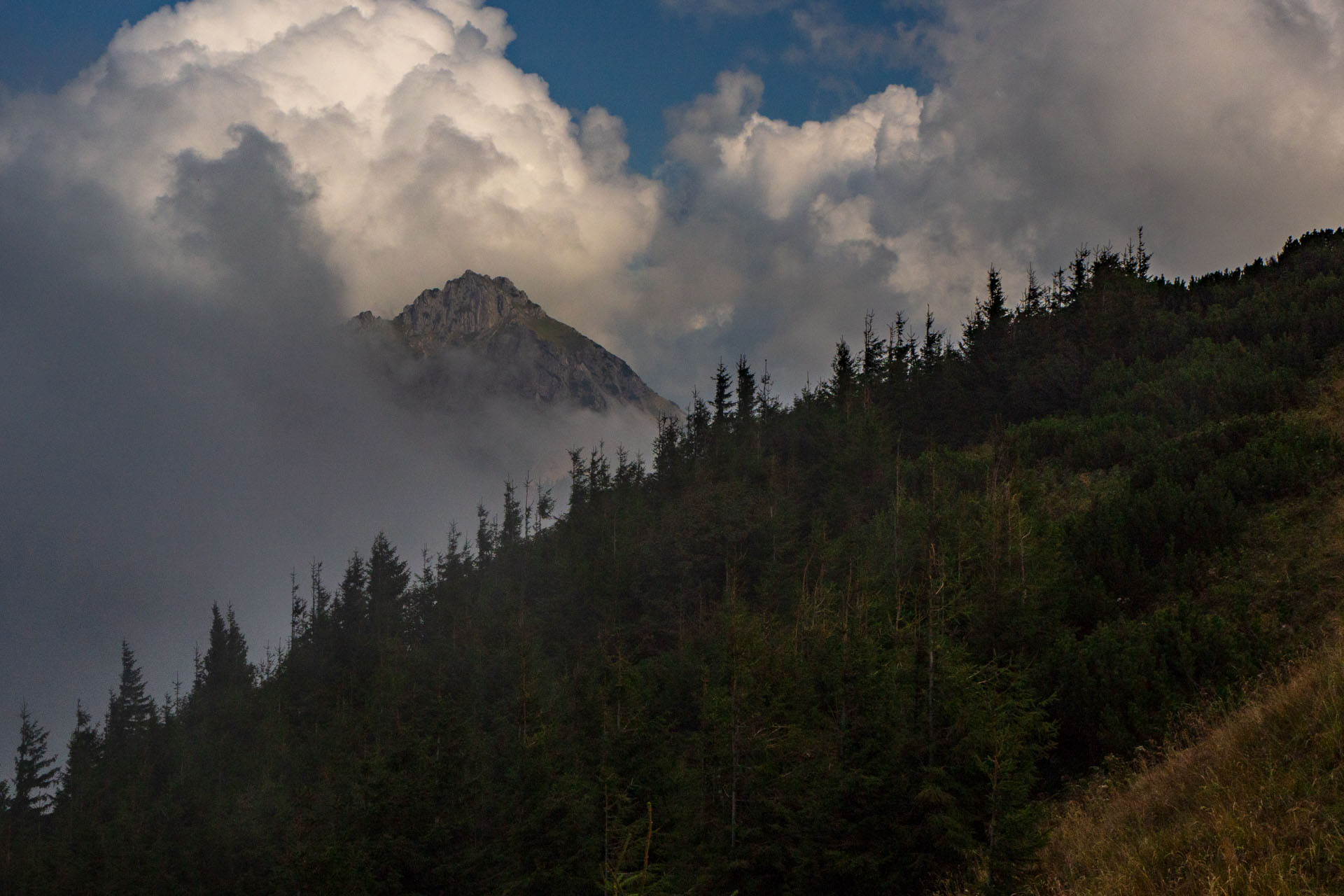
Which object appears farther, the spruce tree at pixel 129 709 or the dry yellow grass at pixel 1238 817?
the spruce tree at pixel 129 709

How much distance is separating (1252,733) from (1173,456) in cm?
2337

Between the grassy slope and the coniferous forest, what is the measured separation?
1247mm

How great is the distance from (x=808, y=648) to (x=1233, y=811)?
71.2ft

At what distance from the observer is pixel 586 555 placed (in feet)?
217

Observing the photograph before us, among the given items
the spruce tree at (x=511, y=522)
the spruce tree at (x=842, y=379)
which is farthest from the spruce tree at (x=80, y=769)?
the spruce tree at (x=842, y=379)

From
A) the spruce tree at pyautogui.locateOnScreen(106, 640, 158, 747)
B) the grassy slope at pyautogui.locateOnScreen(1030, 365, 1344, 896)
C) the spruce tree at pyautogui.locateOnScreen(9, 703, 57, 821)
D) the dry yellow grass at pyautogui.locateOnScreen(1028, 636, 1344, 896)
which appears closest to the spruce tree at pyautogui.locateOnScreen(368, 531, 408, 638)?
the spruce tree at pyautogui.locateOnScreen(106, 640, 158, 747)

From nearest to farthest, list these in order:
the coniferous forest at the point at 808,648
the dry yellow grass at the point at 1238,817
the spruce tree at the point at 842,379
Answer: the dry yellow grass at the point at 1238,817
the coniferous forest at the point at 808,648
the spruce tree at the point at 842,379

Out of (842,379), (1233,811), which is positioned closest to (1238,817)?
(1233,811)

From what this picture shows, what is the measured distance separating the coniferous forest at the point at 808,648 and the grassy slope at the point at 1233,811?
125 centimetres

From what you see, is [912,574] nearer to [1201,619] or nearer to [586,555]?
[1201,619]

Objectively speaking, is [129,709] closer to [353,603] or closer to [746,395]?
[353,603]

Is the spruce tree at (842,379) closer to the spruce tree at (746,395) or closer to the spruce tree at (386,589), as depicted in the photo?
the spruce tree at (746,395)

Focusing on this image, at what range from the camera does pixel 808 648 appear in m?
29.4

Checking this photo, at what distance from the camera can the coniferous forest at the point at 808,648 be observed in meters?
15.6
